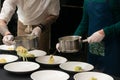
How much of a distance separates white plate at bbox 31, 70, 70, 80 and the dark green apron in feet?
1.41

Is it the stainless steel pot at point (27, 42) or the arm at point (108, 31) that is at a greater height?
the arm at point (108, 31)

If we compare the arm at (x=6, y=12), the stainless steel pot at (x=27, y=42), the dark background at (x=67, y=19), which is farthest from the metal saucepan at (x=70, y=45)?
the dark background at (x=67, y=19)

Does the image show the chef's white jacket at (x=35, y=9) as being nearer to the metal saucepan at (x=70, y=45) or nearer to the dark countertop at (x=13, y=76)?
the metal saucepan at (x=70, y=45)

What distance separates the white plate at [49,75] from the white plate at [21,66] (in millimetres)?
71

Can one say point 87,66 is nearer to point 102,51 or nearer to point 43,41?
point 102,51

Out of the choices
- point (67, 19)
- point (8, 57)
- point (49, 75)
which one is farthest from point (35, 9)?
point (67, 19)

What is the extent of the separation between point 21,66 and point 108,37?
2.06 feet

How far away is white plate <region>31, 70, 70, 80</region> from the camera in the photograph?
154 centimetres

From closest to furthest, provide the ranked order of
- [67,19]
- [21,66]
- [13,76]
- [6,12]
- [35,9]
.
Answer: [13,76], [21,66], [6,12], [35,9], [67,19]

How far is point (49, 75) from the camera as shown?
5.23ft

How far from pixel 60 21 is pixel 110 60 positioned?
1.68 metres

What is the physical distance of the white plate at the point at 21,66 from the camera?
5.38ft

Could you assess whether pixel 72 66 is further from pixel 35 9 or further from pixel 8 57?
pixel 35 9

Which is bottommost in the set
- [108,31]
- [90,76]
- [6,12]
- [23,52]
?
[90,76]
